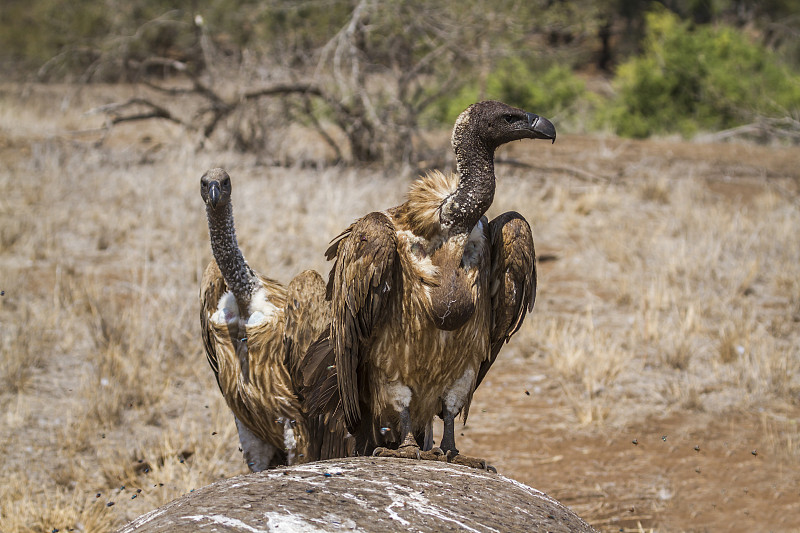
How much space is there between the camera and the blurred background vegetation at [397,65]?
1173cm

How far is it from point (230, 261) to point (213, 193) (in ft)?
1.21

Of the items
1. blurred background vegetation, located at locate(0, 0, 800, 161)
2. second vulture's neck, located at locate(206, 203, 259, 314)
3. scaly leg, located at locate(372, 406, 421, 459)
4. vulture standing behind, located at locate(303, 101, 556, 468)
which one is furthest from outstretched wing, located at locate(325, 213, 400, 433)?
blurred background vegetation, located at locate(0, 0, 800, 161)

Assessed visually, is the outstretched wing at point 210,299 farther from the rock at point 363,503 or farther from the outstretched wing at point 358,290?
the rock at point 363,503

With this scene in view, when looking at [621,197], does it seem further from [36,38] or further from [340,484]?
[36,38]

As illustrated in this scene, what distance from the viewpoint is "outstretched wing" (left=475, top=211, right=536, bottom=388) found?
3.71 metres

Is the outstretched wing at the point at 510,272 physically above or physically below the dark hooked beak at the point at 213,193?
below

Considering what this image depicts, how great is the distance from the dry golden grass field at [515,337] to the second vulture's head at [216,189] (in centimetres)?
157

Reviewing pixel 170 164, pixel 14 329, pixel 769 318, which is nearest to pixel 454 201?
pixel 14 329

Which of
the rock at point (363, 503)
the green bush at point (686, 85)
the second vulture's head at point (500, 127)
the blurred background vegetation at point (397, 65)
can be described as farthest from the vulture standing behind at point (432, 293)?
the green bush at point (686, 85)

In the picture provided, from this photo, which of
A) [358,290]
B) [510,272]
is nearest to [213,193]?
[358,290]

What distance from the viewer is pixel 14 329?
22.2 feet

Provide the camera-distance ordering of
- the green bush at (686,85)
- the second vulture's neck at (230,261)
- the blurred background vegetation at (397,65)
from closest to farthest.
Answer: the second vulture's neck at (230,261) < the blurred background vegetation at (397,65) < the green bush at (686,85)

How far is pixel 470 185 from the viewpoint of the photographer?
11.5 ft

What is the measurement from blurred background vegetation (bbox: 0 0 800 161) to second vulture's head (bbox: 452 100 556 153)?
7.01 m
